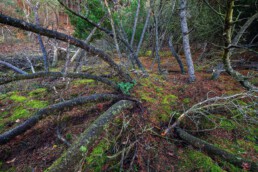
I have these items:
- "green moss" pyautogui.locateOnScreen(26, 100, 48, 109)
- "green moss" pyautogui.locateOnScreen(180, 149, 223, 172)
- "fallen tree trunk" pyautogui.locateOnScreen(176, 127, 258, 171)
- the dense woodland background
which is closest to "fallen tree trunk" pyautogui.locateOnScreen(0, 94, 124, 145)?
the dense woodland background

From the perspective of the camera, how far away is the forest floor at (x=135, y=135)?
2.01 metres

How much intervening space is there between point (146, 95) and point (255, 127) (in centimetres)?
241

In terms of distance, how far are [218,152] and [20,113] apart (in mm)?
4333

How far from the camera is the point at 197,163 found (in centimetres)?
201

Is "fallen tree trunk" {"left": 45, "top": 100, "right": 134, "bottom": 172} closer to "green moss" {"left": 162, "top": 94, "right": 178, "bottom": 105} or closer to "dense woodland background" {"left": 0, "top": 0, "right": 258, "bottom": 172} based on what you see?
"dense woodland background" {"left": 0, "top": 0, "right": 258, "bottom": 172}

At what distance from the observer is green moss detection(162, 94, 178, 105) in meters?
3.16

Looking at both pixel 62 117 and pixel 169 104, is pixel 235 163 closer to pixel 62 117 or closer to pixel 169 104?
pixel 169 104

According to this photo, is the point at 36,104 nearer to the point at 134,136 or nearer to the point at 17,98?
the point at 17,98

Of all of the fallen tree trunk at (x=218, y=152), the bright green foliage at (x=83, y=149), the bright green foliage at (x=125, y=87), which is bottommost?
the fallen tree trunk at (x=218, y=152)

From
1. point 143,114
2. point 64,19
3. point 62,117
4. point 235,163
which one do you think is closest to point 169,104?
point 143,114

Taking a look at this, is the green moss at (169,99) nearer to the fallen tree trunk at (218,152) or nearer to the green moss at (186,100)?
the green moss at (186,100)

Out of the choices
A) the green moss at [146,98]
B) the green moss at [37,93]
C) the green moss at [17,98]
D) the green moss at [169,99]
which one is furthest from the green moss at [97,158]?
the green moss at [17,98]

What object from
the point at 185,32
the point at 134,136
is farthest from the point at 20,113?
the point at 185,32

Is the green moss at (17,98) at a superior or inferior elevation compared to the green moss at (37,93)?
inferior
